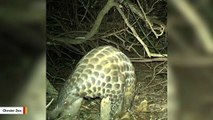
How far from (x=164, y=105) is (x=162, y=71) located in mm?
230

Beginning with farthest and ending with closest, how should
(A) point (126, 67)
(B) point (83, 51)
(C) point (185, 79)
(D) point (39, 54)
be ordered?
(B) point (83, 51), (A) point (126, 67), (D) point (39, 54), (C) point (185, 79)

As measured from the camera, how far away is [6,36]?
3.61 ft

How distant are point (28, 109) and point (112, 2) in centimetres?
84

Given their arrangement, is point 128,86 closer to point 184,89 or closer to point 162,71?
point 162,71

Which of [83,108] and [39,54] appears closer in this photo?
[39,54]

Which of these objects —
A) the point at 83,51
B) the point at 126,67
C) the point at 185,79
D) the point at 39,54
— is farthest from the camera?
the point at 83,51

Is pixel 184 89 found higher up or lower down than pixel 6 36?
lower down

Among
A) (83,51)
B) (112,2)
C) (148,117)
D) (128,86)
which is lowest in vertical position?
(148,117)

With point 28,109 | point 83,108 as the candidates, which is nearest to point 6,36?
point 28,109

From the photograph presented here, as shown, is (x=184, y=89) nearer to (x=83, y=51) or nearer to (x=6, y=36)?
(x=6, y=36)

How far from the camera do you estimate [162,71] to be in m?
2.01

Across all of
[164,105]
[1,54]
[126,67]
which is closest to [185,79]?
[1,54]

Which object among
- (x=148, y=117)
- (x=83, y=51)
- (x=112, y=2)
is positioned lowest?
(x=148, y=117)

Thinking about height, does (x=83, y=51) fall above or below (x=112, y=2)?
below
